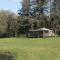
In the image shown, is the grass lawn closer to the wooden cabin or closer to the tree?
the wooden cabin

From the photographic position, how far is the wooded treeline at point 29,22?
7879cm

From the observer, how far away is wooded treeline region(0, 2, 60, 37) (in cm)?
7879

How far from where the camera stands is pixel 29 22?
256ft

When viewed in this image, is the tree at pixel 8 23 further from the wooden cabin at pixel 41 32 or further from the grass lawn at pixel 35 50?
the grass lawn at pixel 35 50

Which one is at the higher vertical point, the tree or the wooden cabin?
Answer: the tree

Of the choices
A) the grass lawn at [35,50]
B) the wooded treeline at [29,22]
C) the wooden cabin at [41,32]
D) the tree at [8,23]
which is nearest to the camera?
the grass lawn at [35,50]

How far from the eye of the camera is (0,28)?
274 ft

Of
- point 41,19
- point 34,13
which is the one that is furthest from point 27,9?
point 41,19

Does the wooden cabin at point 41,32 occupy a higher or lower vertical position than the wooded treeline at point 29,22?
lower

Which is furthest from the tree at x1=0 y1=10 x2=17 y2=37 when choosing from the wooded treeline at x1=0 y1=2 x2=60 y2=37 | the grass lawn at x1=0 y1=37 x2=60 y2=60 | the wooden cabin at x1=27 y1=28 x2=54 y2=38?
the grass lawn at x1=0 y1=37 x2=60 y2=60

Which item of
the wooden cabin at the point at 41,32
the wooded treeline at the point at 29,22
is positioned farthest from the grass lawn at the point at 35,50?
the wooded treeline at the point at 29,22

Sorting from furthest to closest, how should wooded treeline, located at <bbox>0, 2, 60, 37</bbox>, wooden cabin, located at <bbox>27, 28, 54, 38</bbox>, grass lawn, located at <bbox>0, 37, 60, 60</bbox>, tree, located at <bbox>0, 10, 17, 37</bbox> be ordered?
tree, located at <bbox>0, 10, 17, 37</bbox> < wooded treeline, located at <bbox>0, 2, 60, 37</bbox> < wooden cabin, located at <bbox>27, 28, 54, 38</bbox> < grass lawn, located at <bbox>0, 37, 60, 60</bbox>

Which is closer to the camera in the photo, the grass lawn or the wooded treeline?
the grass lawn

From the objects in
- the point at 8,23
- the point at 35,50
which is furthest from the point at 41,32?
the point at 35,50
